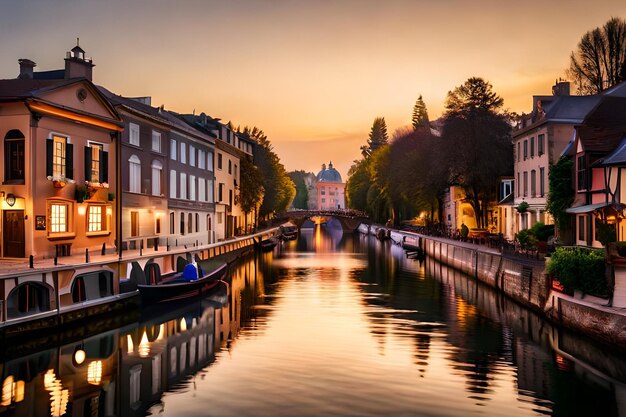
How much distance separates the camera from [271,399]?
59.7 feet

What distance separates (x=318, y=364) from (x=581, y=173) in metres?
23.3

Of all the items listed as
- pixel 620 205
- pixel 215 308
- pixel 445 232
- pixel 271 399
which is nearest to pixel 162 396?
pixel 271 399

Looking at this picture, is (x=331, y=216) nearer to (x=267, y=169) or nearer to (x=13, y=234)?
(x=267, y=169)

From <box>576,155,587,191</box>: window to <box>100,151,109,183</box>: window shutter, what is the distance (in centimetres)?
2976

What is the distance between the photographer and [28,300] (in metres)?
25.8


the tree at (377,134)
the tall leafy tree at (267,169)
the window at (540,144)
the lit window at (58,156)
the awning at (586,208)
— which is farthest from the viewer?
the tree at (377,134)

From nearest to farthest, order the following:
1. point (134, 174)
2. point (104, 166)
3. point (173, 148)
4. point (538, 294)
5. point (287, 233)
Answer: point (538, 294), point (104, 166), point (134, 174), point (173, 148), point (287, 233)

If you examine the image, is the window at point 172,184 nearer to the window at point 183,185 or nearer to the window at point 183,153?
the window at point 183,185

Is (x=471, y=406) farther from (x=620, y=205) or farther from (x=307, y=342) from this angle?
(x=620, y=205)

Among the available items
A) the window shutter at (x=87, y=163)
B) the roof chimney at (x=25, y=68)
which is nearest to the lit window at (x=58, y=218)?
the window shutter at (x=87, y=163)

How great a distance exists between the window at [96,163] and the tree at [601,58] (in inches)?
2031

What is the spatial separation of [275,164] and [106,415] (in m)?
89.1

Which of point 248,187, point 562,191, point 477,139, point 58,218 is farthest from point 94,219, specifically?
point 248,187

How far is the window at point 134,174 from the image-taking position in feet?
141
